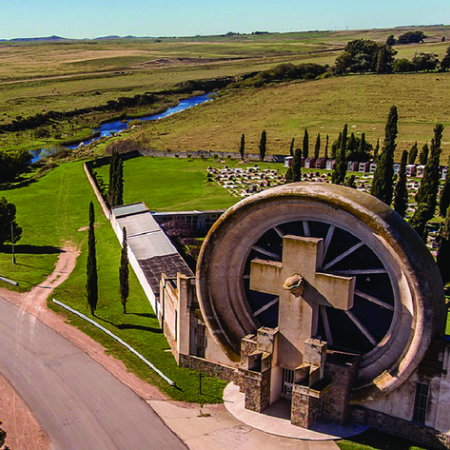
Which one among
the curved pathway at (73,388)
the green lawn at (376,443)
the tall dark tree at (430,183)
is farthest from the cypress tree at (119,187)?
the green lawn at (376,443)

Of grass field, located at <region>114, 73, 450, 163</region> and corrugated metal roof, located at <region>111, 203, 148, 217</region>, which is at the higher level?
grass field, located at <region>114, 73, 450, 163</region>

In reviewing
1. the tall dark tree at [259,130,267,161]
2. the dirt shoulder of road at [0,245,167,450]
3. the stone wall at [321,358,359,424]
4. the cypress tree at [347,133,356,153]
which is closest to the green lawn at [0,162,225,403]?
the dirt shoulder of road at [0,245,167,450]

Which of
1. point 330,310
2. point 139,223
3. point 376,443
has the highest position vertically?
point 330,310

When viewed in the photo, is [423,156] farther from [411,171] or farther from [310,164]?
[310,164]

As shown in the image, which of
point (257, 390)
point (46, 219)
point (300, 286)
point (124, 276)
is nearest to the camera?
point (300, 286)

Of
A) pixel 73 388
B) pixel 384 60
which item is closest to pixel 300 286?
pixel 73 388

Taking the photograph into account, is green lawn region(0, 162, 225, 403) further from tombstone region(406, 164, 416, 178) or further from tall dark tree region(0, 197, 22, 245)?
tombstone region(406, 164, 416, 178)

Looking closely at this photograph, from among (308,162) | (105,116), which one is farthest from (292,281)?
(105,116)
